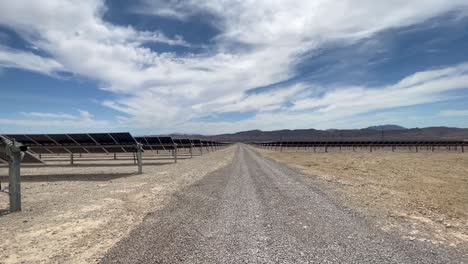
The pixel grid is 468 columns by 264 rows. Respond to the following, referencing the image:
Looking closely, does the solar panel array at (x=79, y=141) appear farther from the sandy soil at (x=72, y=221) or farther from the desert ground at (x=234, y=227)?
the desert ground at (x=234, y=227)

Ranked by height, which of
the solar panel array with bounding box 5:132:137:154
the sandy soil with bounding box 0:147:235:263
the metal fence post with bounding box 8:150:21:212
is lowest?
the sandy soil with bounding box 0:147:235:263

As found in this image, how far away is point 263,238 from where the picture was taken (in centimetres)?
607

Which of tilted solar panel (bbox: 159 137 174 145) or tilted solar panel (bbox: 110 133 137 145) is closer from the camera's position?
tilted solar panel (bbox: 110 133 137 145)

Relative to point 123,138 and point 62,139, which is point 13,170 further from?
point 62,139

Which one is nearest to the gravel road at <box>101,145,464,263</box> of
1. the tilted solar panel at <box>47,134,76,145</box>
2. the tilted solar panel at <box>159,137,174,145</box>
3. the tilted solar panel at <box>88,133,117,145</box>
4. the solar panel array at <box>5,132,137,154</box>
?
the solar panel array at <box>5,132,137,154</box>

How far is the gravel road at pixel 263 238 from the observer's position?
16.6 feet

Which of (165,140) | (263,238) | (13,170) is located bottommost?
(263,238)

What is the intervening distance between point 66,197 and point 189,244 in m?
7.15

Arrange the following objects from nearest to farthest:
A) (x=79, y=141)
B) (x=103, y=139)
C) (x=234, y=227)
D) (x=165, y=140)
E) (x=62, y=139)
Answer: (x=234, y=227), (x=103, y=139), (x=79, y=141), (x=62, y=139), (x=165, y=140)

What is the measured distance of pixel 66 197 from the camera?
10758 mm

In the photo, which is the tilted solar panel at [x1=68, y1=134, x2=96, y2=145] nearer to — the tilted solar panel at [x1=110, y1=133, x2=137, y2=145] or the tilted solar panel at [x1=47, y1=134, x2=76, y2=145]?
the tilted solar panel at [x1=47, y1=134, x2=76, y2=145]

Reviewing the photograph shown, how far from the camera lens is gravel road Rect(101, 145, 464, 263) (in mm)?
5059

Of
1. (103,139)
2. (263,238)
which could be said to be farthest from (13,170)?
(103,139)

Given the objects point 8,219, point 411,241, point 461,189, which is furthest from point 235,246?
point 461,189
